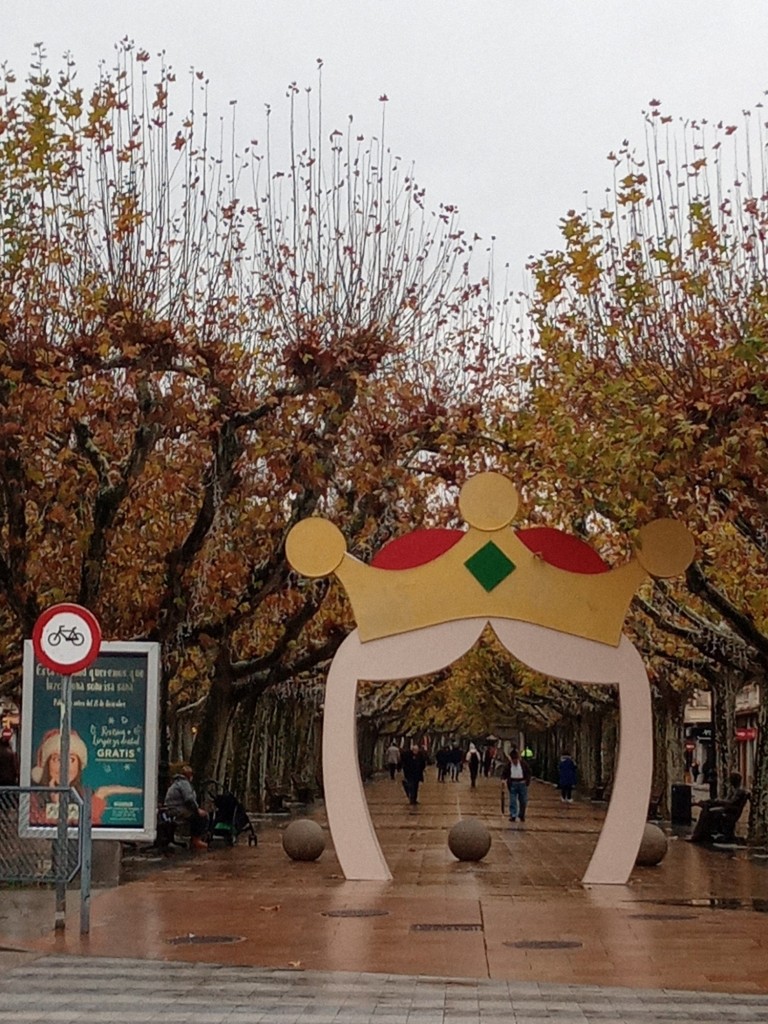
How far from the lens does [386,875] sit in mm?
21984

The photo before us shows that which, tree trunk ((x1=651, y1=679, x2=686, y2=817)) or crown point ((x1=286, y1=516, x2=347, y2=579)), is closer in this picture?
crown point ((x1=286, y1=516, x2=347, y2=579))

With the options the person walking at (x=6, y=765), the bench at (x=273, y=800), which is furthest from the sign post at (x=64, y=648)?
the bench at (x=273, y=800)

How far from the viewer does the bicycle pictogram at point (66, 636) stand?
15.7m

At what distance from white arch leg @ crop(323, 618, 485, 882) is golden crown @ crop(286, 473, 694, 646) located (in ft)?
0.63

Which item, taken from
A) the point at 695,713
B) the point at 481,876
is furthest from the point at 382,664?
the point at 695,713

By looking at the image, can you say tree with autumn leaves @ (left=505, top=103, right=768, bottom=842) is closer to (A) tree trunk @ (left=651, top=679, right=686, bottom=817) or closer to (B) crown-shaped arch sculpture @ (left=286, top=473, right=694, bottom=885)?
(B) crown-shaped arch sculpture @ (left=286, top=473, right=694, bottom=885)

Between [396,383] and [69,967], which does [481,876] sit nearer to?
[396,383]

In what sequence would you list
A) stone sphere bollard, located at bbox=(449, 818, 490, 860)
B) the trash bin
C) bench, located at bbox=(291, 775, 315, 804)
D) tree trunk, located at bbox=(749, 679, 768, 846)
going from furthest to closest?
bench, located at bbox=(291, 775, 315, 804), the trash bin, tree trunk, located at bbox=(749, 679, 768, 846), stone sphere bollard, located at bbox=(449, 818, 490, 860)

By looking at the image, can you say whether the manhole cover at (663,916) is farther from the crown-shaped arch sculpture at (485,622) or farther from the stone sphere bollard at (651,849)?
the stone sphere bollard at (651,849)

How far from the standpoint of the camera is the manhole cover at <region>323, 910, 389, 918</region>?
56.6 feet

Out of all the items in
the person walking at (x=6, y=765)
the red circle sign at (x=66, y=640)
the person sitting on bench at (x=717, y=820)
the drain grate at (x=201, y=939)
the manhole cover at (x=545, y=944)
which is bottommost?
the manhole cover at (x=545, y=944)

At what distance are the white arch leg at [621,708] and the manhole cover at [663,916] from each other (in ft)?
12.5

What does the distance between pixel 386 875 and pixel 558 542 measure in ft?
15.5

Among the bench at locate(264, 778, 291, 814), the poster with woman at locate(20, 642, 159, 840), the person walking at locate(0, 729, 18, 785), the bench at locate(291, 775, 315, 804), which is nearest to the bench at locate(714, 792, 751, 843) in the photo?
the person walking at locate(0, 729, 18, 785)
